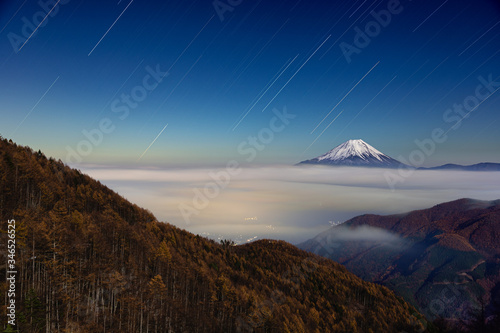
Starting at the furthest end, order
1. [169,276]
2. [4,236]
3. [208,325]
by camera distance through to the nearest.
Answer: [169,276] → [208,325] → [4,236]

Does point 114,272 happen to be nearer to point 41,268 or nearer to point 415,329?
point 41,268

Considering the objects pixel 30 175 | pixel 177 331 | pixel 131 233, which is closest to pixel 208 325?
pixel 177 331

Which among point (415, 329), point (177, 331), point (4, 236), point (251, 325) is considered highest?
point (4, 236)

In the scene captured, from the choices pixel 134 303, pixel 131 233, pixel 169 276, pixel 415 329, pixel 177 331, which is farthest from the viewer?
pixel 415 329

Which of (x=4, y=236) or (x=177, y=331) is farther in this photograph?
(x=177, y=331)

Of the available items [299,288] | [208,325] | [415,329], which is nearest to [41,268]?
[208,325]

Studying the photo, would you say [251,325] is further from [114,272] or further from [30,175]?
[30,175]

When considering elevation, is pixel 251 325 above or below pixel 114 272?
below
